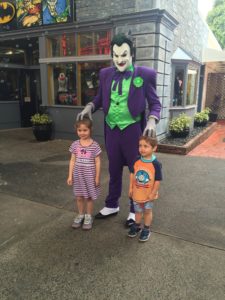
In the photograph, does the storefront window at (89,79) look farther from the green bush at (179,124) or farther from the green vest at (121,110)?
the green vest at (121,110)

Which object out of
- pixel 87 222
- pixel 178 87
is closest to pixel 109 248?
pixel 87 222

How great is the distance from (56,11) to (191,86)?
4493 millimetres

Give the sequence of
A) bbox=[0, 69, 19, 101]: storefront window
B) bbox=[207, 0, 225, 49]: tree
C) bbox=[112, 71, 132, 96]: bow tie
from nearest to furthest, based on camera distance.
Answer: bbox=[112, 71, 132, 96]: bow tie → bbox=[0, 69, 19, 101]: storefront window → bbox=[207, 0, 225, 49]: tree

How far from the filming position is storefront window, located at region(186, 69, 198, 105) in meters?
8.52

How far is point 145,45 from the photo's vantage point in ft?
20.4

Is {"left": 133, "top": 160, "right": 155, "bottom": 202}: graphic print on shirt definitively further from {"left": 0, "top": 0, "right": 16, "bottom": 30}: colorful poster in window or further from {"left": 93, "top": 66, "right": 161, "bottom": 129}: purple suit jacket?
{"left": 0, "top": 0, "right": 16, "bottom": 30}: colorful poster in window

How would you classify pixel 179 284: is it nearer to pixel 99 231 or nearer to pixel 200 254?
pixel 200 254

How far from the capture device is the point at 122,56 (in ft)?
9.41

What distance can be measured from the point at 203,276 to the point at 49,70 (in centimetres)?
684

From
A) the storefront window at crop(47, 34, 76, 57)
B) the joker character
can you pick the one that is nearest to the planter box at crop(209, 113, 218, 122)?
the storefront window at crop(47, 34, 76, 57)

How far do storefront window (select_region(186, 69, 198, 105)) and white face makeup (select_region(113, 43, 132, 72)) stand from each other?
5.99 meters

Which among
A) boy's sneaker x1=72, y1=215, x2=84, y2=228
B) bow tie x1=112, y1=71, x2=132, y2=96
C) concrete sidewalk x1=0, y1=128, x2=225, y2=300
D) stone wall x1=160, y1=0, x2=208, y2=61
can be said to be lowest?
concrete sidewalk x1=0, y1=128, x2=225, y2=300

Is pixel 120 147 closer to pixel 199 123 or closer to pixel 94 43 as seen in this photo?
pixel 94 43

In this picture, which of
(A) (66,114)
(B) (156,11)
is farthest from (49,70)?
(B) (156,11)
